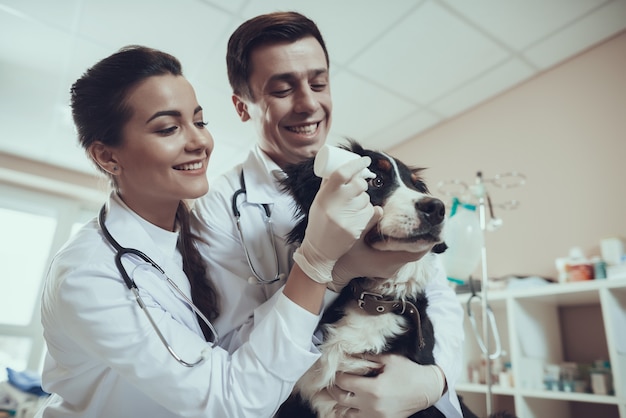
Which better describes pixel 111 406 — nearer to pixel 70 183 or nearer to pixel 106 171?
pixel 106 171

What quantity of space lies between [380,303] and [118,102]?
36.2 inches

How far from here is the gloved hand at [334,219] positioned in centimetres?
95

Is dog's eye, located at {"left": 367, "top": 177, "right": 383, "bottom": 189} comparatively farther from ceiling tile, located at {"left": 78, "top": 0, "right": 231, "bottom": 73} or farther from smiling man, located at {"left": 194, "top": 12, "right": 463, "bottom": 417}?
ceiling tile, located at {"left": 78, "top": 0, "right": 231, "bottom": 73}

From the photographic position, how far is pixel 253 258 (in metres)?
1.25

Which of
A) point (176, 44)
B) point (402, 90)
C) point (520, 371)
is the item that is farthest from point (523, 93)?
point (176, 44)

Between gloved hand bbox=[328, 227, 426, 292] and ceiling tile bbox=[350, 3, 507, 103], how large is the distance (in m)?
1.98

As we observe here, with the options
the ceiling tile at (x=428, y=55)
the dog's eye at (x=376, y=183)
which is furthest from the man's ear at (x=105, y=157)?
the ceiling tile at (x=428, y=55)

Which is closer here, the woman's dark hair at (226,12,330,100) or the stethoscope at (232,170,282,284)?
the stethoscope at (232,170,282,284)

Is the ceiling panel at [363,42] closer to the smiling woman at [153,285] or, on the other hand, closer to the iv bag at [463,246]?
the iv bag at [463,246]

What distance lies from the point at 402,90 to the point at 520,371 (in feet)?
7.20

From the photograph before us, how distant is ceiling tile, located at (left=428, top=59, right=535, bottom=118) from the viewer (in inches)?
121

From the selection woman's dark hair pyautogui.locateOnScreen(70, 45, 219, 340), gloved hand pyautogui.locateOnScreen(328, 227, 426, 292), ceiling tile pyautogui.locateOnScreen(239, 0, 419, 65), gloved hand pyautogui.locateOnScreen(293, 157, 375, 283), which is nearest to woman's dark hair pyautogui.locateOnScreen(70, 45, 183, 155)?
woman's dark hair pyautogui.locateOnScreen(70, 45, 219, 340)

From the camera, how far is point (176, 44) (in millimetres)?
2867

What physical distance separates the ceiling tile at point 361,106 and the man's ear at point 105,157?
2.30 m
